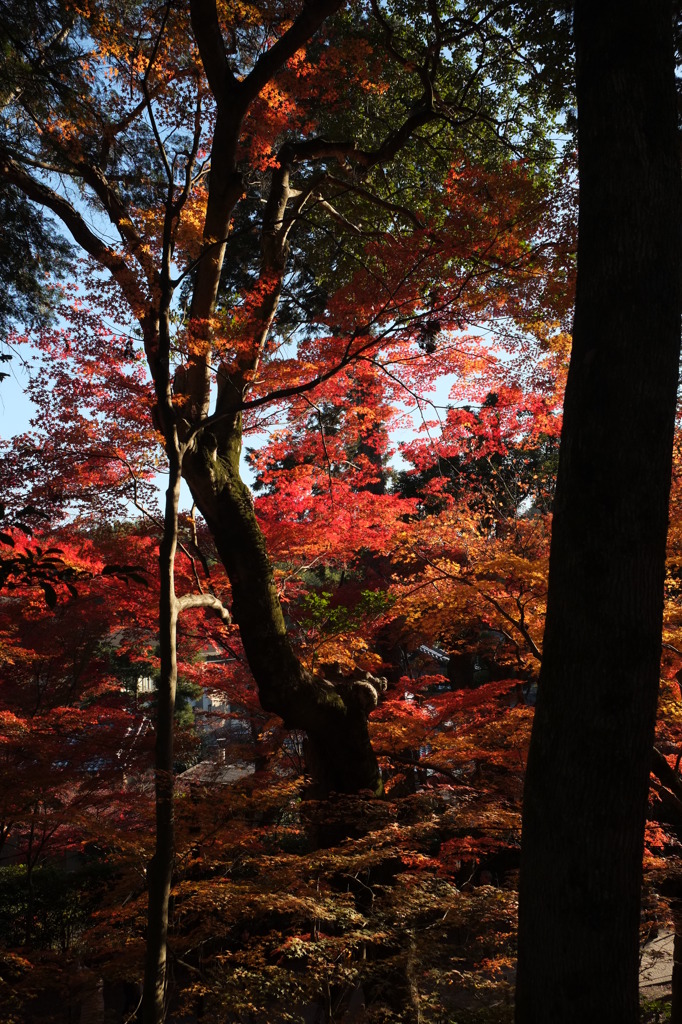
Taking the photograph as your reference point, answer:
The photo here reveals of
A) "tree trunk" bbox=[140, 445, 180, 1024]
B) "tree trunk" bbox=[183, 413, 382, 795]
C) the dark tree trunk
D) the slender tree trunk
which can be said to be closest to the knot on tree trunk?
"tree trunk" bbox=[183, 413, 382, 795]

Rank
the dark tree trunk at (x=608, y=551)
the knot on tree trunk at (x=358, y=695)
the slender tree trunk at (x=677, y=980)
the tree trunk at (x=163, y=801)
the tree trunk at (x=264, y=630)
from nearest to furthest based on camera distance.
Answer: the dark tree trunk at (x=608, y=551) < the tree trunk at (x=163, y=801) < the slender tree trunk at (x=677, y=980) < the tree trunk at (x=264, y=630) < the knot on tree trunk at (x=358, y=695)

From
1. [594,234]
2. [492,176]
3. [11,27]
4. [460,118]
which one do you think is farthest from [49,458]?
[460,118]

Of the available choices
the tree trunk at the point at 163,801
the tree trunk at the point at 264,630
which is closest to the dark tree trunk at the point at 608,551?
the tree trunk at the point at 163,801

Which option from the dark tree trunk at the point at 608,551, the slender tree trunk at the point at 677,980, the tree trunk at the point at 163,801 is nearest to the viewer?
the dark tree trunk at the point at 608,551

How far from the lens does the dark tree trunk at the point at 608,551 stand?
216 cm

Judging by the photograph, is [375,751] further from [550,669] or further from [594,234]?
[594,234]

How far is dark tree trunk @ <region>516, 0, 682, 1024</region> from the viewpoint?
2.16m

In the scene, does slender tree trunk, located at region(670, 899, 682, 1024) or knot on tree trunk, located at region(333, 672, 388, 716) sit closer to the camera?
slender tree trunk, located at region(670, 899, 682, 1024)

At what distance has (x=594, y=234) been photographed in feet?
8.15

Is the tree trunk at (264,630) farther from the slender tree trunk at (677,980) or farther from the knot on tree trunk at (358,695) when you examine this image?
the slender tree trunk at (677,980)

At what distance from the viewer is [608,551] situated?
2.27 metres

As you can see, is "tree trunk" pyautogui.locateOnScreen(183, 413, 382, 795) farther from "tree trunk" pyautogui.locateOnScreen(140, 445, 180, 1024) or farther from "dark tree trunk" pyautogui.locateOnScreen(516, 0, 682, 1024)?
"dark tree trunk" pyautogui.locateOnScreen(516, 0, 682, 1024)

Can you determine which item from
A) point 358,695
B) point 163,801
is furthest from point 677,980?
point 163,801

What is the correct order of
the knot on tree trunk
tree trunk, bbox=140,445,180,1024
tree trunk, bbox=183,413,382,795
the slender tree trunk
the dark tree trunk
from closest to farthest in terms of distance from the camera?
1. the dark tree trunk
2. tree trunk, bbox=140,445,180,1024
3. the slender tree trunk
4. tree trunk, bbox=183,413,382,795
5. the knot on tree trunk
